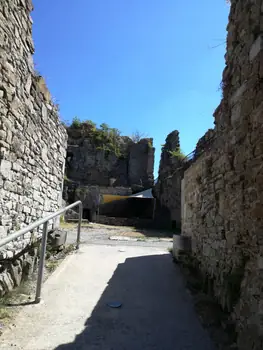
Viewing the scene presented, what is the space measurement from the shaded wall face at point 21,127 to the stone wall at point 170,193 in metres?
11.2

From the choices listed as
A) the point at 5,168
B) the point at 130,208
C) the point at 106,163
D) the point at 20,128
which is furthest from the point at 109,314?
the point at 106,163

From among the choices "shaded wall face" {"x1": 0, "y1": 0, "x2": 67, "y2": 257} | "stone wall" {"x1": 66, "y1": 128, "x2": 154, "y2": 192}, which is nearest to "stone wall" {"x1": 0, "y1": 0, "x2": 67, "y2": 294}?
"shaded wall face" {"x1": 0, "y1": 0, "x2": 67, "y2": 257}

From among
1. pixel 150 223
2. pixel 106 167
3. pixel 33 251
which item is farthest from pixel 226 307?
pixel 106 167

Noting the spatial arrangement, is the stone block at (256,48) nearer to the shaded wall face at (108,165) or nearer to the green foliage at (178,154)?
the green foliage at (178,154)

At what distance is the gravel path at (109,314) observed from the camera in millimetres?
2584

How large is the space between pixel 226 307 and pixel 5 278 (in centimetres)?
258

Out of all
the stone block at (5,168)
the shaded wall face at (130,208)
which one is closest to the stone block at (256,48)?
the stone block at (5,168)

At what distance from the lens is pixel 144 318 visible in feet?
10.3

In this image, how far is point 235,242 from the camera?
2918 mm

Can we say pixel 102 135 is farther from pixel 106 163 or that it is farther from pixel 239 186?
pixel 239 186

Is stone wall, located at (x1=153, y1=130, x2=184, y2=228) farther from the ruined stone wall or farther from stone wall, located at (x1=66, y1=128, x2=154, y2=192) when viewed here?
the ruined stone wall

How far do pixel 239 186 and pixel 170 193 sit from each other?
14.9m

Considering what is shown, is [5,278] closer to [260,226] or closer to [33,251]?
[33,251]

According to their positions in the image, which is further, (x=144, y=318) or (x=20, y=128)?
(x=20, y=128)
